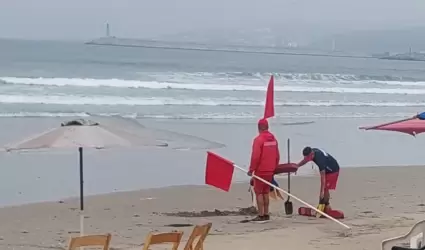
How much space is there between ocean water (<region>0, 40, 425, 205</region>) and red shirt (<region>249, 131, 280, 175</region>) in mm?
3738

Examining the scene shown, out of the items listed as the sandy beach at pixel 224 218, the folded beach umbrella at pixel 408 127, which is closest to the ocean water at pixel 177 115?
the sandy beach at pixel 224 218

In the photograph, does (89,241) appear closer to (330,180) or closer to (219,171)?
(219,171)

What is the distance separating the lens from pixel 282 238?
31.8 feet

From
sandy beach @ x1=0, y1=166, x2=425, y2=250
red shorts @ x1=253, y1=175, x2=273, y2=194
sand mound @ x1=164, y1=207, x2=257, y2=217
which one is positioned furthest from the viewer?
sand mound @ x1=164, y1=207, x2=257, y2=217

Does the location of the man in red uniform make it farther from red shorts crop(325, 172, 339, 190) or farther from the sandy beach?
red shorts crop(325, 172, 339, 190)

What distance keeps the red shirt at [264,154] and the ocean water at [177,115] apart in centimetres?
374

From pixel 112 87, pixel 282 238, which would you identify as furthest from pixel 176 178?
pixel 112 87

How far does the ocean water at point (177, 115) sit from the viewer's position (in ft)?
48.9

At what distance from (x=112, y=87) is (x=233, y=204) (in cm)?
2473

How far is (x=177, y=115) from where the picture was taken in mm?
Result: 26531

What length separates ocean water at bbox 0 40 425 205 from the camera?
14.9 meters

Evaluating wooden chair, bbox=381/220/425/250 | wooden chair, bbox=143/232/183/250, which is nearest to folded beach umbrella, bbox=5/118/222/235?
wooden chair, bbox=143/232/183/250

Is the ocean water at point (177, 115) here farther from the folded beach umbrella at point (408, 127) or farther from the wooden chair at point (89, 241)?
the folded beach umbrella at point (408, 127)

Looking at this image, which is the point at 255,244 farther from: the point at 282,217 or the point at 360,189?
the point at 360,189
